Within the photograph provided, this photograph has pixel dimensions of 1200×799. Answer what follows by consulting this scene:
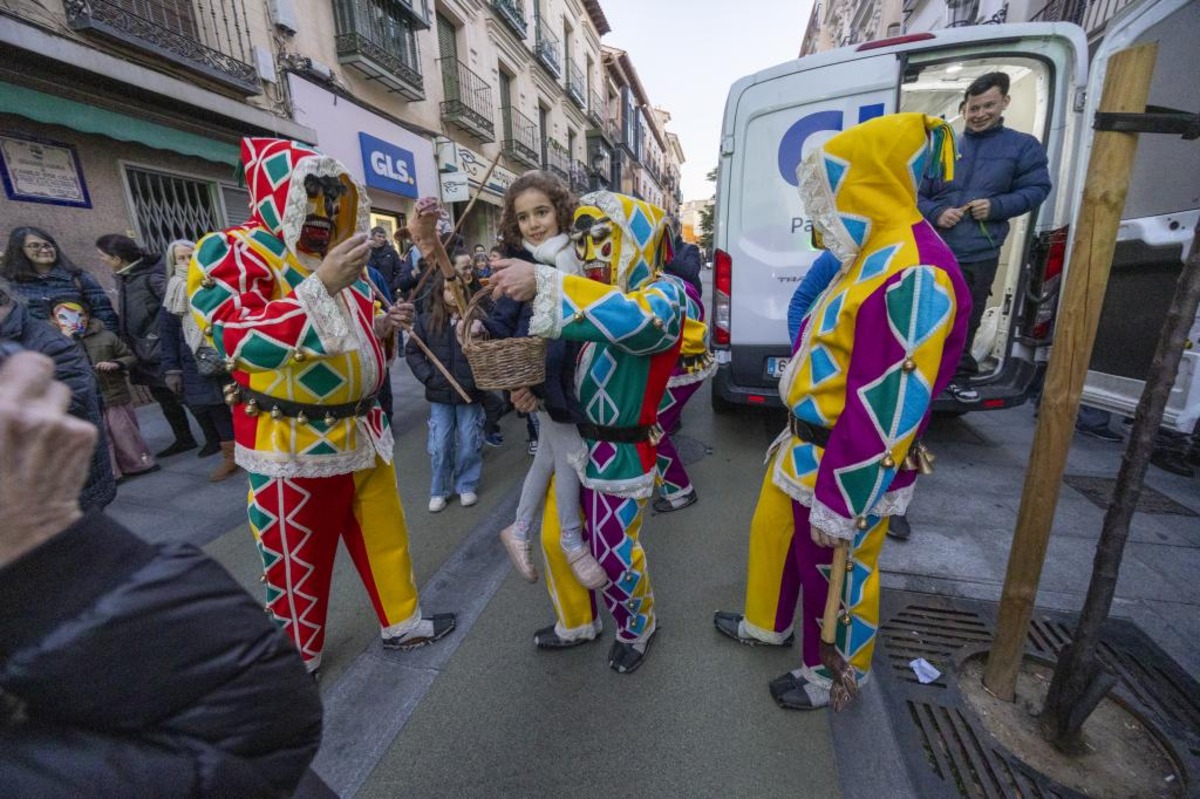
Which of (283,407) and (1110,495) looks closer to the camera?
(283,407)

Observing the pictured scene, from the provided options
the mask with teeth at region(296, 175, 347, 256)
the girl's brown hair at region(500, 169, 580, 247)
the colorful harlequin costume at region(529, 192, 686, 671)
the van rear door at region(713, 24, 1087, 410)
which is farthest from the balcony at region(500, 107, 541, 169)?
the colorful harlequin costume at region(529, 192, 686, 671)

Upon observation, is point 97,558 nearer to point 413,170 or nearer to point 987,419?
point 987,419

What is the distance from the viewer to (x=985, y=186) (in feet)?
10.5

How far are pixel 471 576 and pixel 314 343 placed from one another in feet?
5.69

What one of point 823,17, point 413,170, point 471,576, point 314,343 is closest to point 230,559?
point 471,576

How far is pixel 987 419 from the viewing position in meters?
5.01

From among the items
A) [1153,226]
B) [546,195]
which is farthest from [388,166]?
[1153,226]

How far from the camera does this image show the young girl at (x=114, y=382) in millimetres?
3781

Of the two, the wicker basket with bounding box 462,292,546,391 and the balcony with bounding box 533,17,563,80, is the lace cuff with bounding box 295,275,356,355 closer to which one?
the wicker basket with bounding box 462,292,546,391

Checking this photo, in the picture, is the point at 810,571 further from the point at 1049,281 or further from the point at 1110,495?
the point at 1049,281

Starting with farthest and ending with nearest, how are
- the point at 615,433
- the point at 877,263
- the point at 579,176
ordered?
the point at 579,176 < the point at 615,433 < the point at 877,263

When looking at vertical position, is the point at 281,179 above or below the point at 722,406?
above

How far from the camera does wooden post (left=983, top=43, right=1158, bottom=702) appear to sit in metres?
1.37

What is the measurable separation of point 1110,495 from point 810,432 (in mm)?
2860
